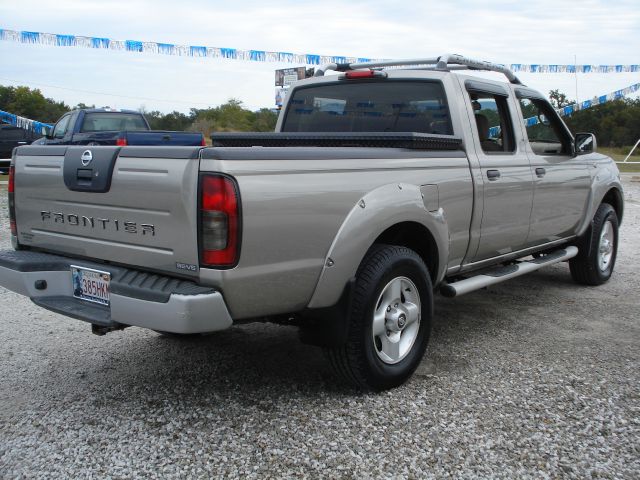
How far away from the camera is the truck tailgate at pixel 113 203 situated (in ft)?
9.72

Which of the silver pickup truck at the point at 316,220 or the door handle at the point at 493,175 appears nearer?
the silver pickup truck at the point at 316,220

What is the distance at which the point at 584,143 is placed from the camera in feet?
19.0

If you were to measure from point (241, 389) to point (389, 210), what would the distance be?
1320mm

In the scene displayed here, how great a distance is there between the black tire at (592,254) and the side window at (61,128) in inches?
473

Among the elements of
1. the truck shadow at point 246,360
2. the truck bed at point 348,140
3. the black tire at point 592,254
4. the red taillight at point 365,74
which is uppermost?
the red taillight at point 365,74

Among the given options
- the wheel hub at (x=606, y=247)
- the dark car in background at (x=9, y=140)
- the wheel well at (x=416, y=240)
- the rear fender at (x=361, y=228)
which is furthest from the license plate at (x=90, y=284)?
the dark car in background at (x=9, y=140)

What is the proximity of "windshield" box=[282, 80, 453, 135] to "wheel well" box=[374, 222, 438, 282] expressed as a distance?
827mm

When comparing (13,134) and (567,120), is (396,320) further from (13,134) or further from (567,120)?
(567,120)

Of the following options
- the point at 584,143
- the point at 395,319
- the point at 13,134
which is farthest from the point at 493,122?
the point at 13,134

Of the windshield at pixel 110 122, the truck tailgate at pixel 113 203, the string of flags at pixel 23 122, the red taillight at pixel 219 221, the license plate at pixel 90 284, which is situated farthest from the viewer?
the string of flags at pixel 23 122

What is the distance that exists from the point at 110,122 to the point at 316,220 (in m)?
12.9

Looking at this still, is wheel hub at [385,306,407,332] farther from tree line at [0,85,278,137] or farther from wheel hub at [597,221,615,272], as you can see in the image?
tree line at [0,85,278,137]

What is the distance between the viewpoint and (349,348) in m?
3.46

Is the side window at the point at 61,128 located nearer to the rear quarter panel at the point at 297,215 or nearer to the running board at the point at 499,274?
the running board at the point at 499,274
